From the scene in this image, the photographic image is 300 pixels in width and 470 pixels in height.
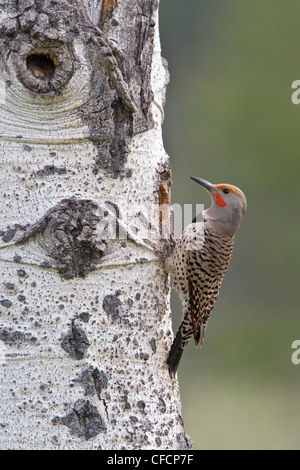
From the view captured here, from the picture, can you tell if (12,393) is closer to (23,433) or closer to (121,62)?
(23,433)

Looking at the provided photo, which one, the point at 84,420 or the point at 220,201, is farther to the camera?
the point at 220,201

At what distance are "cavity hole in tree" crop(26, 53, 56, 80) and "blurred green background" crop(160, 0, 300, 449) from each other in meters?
6.57

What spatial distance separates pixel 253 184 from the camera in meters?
9.71

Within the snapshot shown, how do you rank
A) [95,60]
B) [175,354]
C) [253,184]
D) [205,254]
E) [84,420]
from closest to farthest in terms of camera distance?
[84,420]
[95,60]
[175,354]
[205,254]
[253,184]

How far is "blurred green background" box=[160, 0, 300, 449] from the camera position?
930 cm

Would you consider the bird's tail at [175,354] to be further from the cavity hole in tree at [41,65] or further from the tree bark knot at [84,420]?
the cavity hole in tree at [41,65]

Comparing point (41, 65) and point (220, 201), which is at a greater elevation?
point (41, 65)

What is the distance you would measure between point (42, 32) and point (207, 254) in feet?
5.19

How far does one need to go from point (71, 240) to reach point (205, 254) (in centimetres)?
134

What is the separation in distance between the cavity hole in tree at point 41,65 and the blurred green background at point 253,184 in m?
6.57

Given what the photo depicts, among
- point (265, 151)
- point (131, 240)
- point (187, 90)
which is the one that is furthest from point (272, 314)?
point (131, 240)

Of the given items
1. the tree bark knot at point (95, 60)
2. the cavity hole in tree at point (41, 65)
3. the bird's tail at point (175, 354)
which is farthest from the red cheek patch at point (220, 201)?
the cavity hole in tree at point (41, 65)

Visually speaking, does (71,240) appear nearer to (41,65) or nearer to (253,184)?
(41,65)

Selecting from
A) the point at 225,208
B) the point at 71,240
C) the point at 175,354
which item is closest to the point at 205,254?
the point at 225,208
